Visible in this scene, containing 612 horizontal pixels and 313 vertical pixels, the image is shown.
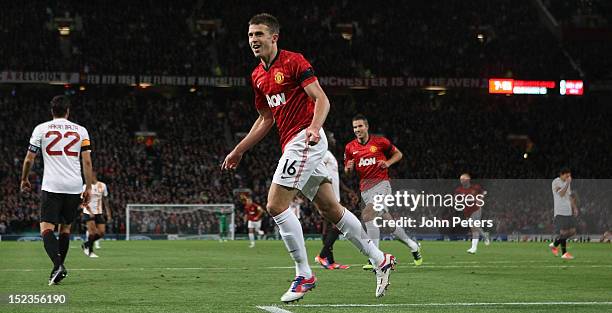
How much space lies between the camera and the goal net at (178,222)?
35.8 metres

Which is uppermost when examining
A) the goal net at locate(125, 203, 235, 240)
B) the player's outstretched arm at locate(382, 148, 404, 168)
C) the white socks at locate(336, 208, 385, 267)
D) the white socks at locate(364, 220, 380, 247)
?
the white socks at locate(336, 208, 385, 267)

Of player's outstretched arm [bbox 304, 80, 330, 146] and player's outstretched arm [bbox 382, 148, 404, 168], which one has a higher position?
player's outstretched arm [bbox 304, 80, 330, 146]

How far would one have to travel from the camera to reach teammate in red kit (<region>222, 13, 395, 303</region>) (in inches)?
312

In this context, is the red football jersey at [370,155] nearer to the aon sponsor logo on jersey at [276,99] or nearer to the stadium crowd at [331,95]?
the aon sponsor logo on jersey at [276,99]

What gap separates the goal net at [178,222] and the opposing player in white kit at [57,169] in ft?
80.4

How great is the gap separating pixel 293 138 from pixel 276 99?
411 millimetres

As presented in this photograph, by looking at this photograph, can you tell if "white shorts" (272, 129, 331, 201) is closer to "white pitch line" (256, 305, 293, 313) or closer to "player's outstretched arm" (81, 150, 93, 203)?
"white pitch line" (256, 305, 293, 313)

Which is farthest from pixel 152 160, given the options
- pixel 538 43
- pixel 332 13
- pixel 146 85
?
pixel 538 43

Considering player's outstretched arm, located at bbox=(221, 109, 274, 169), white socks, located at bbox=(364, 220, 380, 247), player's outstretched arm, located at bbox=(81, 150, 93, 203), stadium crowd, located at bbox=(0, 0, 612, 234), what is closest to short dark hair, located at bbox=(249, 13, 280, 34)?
player's outstretched arm, located at bbox=(221, 109, 274, 169)

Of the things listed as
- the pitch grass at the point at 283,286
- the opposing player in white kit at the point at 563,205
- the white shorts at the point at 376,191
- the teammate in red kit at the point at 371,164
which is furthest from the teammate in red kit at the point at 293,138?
the opposing player in white kit at the point at 563,205

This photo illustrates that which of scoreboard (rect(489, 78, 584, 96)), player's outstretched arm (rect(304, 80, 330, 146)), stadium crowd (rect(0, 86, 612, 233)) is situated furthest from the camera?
scoreboard (rect(489, 78, 584, 96))

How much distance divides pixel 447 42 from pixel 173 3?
15.3m

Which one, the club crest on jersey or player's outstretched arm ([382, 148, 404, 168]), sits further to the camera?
player's outstretched arm ([382, 148, 404, 168])

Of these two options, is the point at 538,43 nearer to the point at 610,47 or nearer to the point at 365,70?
the point at 610,47
